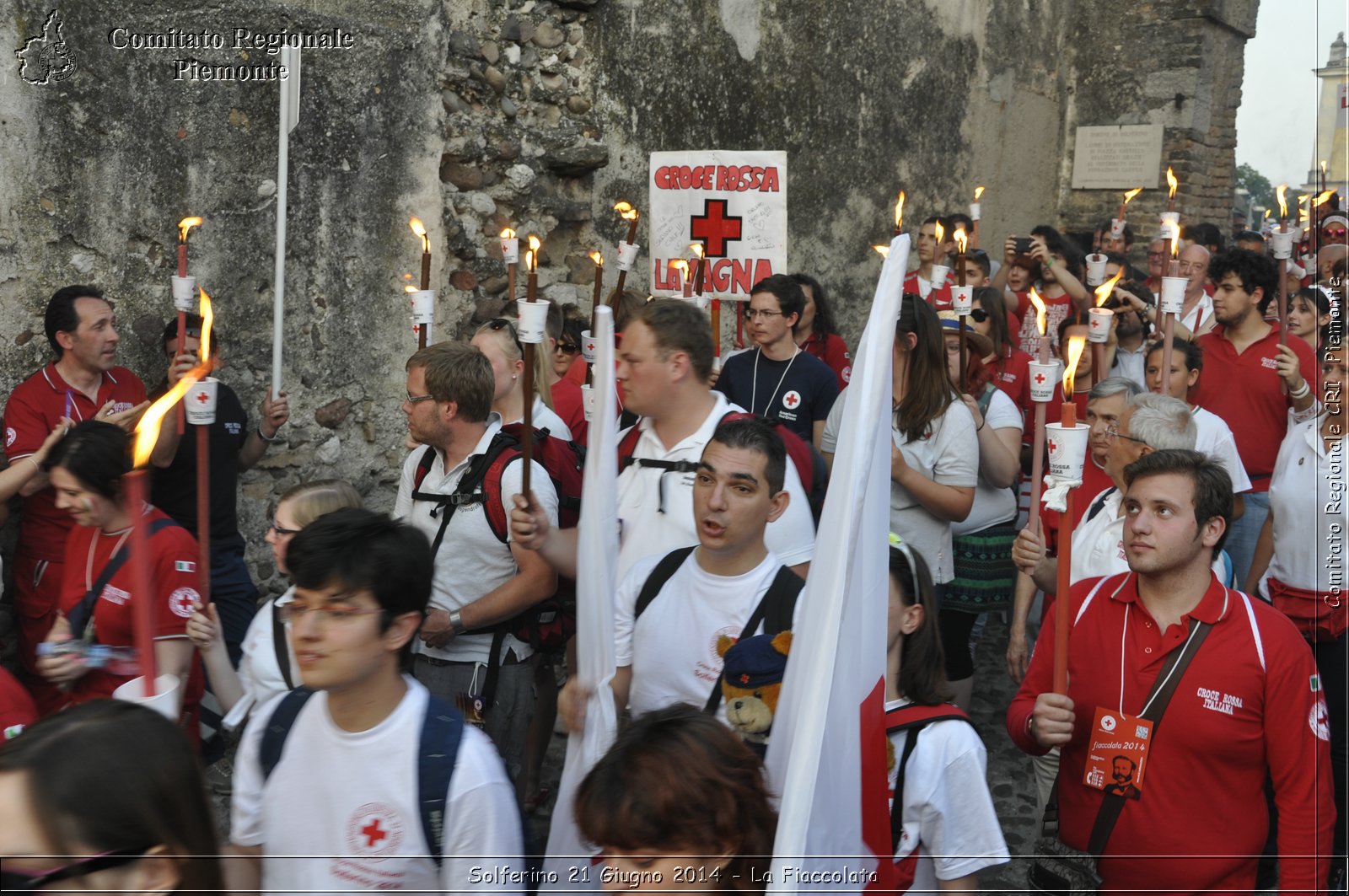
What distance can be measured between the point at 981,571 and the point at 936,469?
611 millimetres

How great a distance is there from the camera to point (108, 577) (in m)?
3.45

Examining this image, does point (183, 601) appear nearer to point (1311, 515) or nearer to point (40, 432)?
point (40, 432)

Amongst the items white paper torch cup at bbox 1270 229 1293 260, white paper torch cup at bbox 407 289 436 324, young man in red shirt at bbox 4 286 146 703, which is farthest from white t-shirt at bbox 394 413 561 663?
white paper torch cup at bbox 1270 229 1293 260

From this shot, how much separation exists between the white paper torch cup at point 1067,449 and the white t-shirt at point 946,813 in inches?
24.5

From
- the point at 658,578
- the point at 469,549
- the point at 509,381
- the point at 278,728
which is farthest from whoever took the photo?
the point at 509,381

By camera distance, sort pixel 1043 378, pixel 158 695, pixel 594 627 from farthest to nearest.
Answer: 1. pixel 1043 378
2. pixel 594 627
3. pixel 158 695

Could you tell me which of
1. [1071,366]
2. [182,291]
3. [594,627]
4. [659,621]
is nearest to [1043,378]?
[1071,366]

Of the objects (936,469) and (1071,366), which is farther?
(936,469)

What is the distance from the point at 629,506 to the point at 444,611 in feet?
2.23

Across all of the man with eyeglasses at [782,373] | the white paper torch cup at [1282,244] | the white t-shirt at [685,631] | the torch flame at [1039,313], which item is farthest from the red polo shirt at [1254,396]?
the white t-shirt at [685,631]

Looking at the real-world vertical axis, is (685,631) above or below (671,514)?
below

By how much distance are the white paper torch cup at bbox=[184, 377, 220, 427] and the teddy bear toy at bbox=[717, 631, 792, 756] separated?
1.45 meters

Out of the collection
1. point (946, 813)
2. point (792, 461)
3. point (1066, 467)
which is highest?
point (1066, 467)

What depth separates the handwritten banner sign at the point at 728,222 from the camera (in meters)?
6.41
